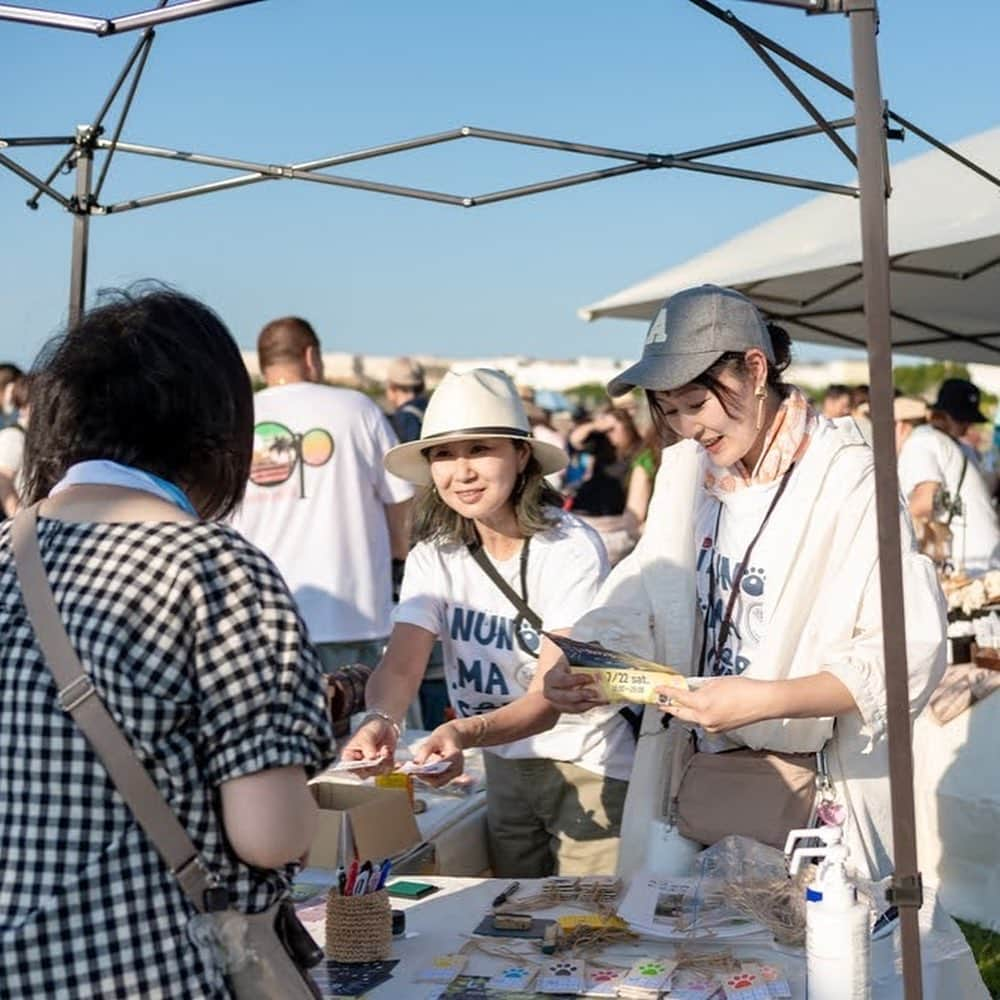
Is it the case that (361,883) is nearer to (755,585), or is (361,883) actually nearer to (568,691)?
(568,691)

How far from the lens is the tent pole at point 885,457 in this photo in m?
1.67

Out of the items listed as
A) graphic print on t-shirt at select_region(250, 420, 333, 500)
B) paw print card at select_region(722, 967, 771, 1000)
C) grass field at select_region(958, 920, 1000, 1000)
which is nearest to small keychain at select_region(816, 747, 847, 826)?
paw print card at select_region(722, 967, 771, 1000)

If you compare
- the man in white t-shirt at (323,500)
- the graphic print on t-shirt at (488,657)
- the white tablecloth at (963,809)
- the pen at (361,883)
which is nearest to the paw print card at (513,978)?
the pen at (361,883)

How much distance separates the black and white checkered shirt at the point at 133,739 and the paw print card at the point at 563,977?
0.66m

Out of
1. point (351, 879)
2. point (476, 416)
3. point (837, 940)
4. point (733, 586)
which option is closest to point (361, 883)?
point (351, 879)

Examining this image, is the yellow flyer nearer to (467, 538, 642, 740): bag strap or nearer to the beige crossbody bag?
the beige crossbody bag

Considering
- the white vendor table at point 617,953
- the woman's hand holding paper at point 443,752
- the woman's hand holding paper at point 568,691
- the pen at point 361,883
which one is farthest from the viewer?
the woman's hand holding paper at point 443,752

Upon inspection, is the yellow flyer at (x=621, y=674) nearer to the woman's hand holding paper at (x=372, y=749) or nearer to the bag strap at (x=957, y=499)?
the woman's hand holding paper at (x=372, y=749)

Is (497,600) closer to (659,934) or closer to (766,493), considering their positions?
(766,493)

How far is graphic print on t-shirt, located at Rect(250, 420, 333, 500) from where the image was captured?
473 centimetres

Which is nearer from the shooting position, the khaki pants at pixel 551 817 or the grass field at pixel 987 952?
the khaki pants at pixel 551 817

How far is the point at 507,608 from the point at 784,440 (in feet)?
2.80

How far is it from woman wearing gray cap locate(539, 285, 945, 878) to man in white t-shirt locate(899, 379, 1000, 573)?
3681mm

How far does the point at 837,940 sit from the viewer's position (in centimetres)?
170
